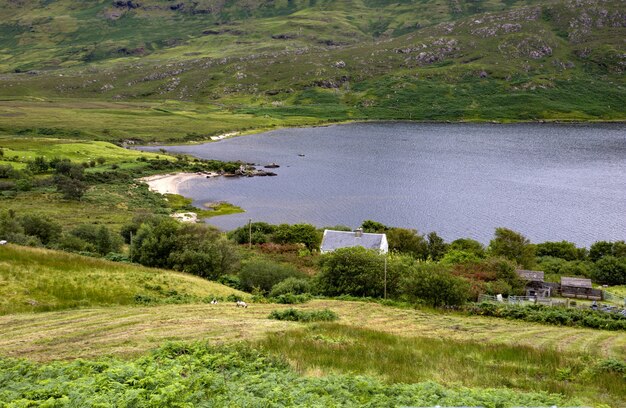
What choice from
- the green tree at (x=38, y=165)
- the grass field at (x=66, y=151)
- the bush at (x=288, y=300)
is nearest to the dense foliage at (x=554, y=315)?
the bush at (x=288, y=300)

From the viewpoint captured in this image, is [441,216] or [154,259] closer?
[154,259]

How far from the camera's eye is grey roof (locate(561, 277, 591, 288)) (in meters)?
53.1

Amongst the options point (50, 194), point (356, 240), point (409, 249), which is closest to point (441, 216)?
point (409, 249)

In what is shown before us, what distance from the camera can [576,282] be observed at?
5438 centimetres

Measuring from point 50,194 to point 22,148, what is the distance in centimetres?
4807

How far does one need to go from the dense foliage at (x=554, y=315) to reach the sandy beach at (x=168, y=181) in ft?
287

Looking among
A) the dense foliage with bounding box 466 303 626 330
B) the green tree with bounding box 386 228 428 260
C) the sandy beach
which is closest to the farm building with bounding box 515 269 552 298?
the green tree with bounding box 386 228 428 260

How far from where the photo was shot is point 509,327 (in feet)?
94.9

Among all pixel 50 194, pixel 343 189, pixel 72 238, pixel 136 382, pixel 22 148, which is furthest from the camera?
pixel 22 148

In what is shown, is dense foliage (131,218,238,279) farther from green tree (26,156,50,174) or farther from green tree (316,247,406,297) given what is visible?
green tree (26,156,50,174)

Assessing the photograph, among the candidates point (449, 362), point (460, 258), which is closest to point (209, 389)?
point (449, 362)

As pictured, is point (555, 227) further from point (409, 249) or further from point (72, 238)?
point (72, 238)

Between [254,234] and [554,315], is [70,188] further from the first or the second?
[554,315]

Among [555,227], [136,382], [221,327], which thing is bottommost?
[555,227]
